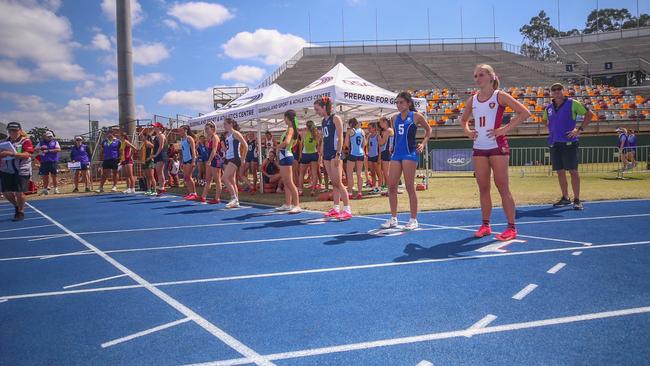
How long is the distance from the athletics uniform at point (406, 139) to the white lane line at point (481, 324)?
3226 millimetres

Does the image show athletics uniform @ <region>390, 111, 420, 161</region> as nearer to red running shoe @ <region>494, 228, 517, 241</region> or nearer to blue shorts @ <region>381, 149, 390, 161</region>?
red running shoe @ <region>494, 228, 517, 241</region>

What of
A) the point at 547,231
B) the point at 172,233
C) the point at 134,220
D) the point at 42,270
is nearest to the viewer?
the point at 42,270

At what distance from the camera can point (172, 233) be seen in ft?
21.2

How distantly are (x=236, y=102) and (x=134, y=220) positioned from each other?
9219 millimetres

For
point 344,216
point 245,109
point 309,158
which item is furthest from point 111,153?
point 344,216

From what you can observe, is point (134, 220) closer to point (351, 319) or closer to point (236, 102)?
point (351, 319)

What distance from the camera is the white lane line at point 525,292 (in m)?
3.18

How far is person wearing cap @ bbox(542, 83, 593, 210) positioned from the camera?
7499mm

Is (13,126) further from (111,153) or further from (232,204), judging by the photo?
(111,153)

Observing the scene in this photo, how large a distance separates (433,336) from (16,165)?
9.10 metres

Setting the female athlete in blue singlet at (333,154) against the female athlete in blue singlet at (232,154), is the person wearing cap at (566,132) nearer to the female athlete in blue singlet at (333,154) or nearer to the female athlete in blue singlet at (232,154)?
the female athlete in blue singlet at (333,154)

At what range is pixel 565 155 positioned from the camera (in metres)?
7.62

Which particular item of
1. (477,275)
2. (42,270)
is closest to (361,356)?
(477,275)

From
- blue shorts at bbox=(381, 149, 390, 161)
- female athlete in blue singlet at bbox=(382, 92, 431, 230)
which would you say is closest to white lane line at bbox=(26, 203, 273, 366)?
female athlete in blue singlet at bbox=(382, 92, 431, 230)
